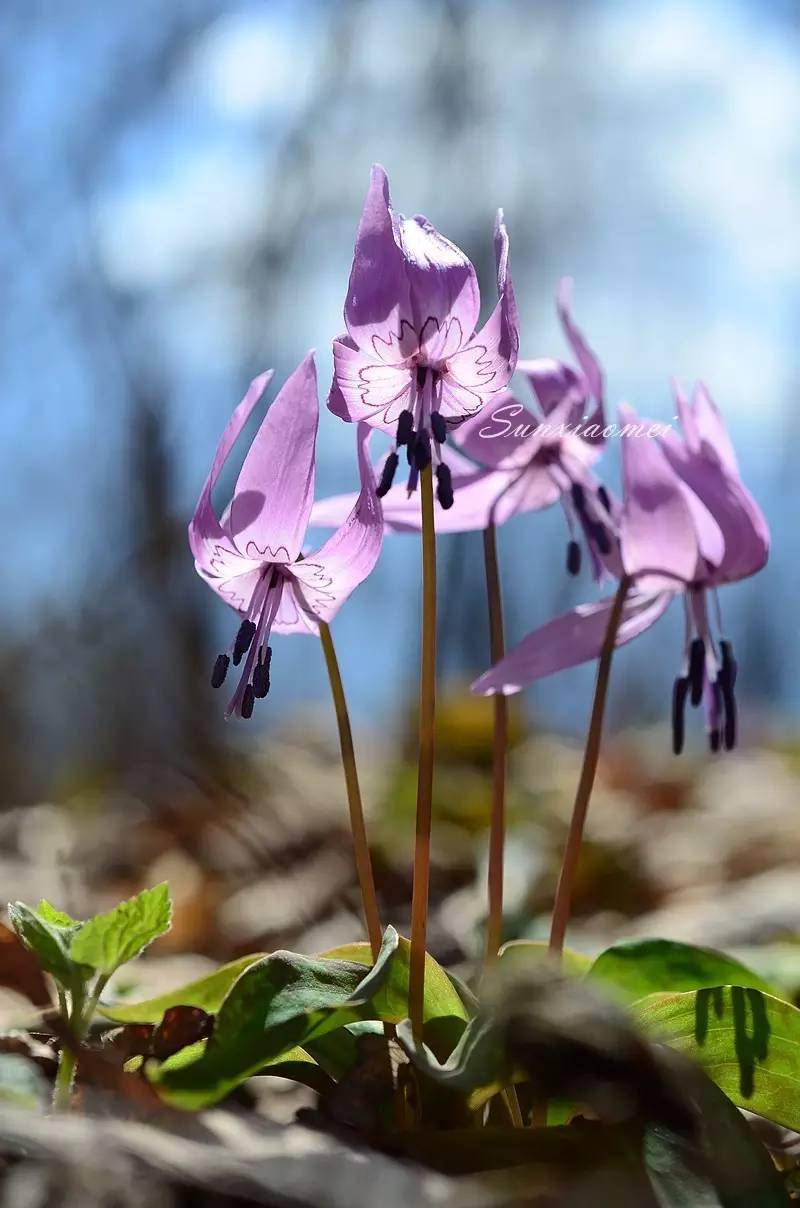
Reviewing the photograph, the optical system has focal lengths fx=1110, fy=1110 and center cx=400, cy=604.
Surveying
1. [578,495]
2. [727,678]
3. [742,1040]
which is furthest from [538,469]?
[742,1040]

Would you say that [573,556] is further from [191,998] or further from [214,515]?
[191,998]

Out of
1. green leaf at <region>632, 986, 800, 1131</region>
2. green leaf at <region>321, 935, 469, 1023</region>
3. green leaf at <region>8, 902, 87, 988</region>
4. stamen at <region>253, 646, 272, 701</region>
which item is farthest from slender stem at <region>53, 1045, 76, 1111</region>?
green leaf at <region>632, 986, 800, 1131</region>

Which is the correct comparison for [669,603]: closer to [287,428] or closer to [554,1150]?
[287,428]

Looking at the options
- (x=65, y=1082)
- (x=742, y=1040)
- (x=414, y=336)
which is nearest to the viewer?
(x=65, y=1082)

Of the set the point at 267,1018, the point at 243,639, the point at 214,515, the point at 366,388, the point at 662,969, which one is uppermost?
the point at 366,388

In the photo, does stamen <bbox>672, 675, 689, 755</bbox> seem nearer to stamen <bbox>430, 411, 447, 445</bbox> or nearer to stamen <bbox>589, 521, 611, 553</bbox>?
stamen <bbox>589, 521, 611, 553</bbox>

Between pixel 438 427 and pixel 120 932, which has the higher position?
pixel 438 427

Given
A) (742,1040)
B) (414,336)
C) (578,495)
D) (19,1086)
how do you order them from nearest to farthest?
(19,1086), (742,1040), (414,336), (578,495)
